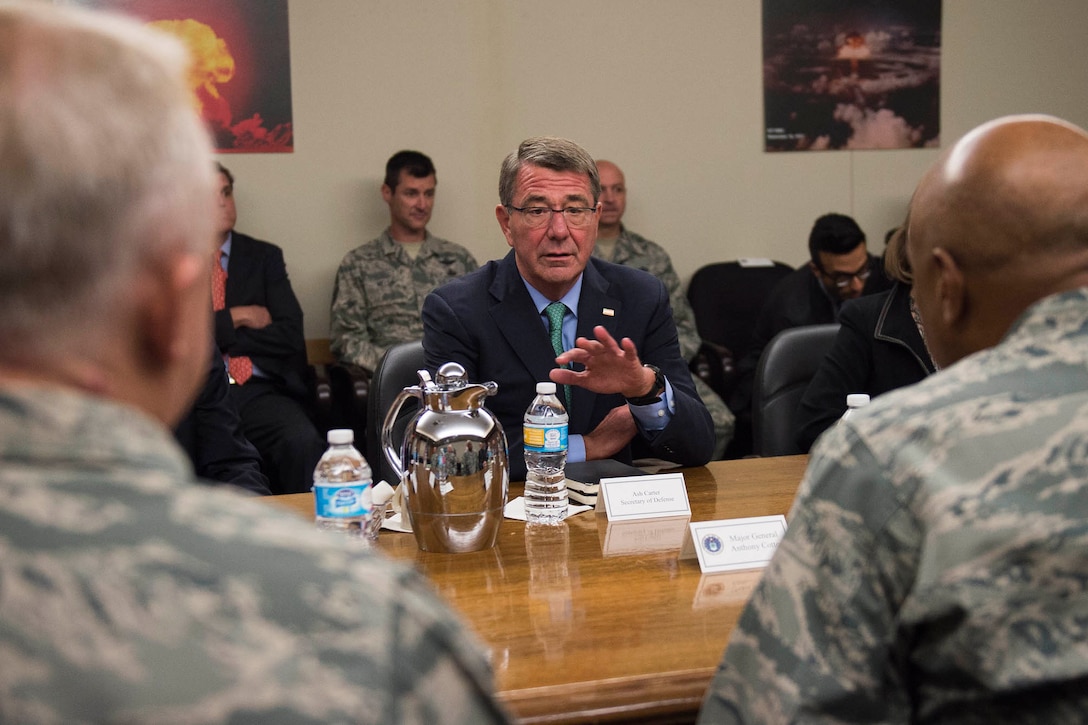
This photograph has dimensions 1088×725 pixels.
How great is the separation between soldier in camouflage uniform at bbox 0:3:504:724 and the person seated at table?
82.4 inches

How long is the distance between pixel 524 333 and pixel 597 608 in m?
1.15

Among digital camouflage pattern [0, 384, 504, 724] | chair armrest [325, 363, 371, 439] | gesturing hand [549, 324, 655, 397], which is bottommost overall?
chair armrest [325, 363, 371, 439]

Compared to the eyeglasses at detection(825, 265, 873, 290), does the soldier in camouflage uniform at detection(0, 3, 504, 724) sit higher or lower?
higher

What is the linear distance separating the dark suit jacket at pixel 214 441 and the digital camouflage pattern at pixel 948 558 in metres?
1.54

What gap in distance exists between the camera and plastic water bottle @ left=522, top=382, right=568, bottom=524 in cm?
200

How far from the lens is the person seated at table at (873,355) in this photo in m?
2.67

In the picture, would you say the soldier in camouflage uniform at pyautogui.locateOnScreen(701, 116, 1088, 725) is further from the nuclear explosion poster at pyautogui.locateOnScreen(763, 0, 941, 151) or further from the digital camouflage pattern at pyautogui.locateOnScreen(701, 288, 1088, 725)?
the nuclear explosion poster at pyautogui.locateOnScreen(763, 0, 941, 151)

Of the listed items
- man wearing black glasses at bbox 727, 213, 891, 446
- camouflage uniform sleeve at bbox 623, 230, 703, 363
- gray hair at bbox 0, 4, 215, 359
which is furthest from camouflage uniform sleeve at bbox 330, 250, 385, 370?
gray hair at bbox 0, 4, 215, 359

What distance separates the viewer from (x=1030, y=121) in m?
1.13

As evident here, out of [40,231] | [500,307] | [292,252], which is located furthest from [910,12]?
[40,231]

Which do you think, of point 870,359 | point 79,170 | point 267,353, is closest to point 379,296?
point 267,353

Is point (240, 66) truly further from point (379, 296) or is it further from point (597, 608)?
point (597, 608)

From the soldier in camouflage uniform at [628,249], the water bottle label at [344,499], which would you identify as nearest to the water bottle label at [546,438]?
the water bottle label at [344,499]

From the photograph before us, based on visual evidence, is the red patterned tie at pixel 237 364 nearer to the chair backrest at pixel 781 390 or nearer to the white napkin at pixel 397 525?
the chair backrest at pixel 781 390
